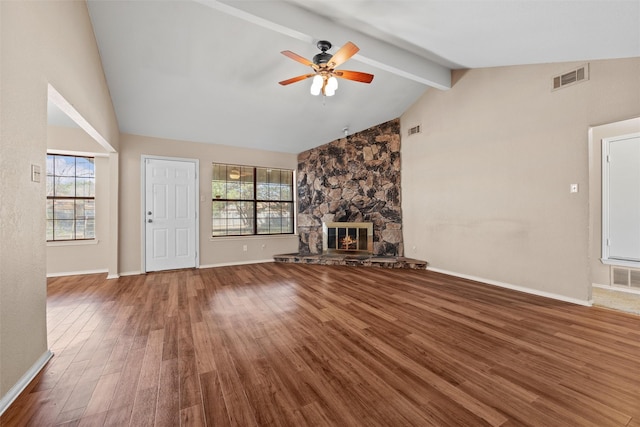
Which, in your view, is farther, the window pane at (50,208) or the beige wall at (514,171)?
the window pane at (50,208)

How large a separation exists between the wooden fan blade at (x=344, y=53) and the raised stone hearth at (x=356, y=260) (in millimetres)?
3461

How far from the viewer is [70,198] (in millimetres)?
4660

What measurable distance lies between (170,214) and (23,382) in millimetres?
3635

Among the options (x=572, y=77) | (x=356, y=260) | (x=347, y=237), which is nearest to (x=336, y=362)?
(x=356, y=260)

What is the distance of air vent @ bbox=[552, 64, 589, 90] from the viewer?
2.86 meters

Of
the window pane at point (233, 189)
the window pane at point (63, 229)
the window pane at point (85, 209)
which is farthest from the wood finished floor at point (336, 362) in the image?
the window pane at point (233, 189)

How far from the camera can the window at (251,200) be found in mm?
5500

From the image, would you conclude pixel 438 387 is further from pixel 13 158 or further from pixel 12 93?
pixel 12 93

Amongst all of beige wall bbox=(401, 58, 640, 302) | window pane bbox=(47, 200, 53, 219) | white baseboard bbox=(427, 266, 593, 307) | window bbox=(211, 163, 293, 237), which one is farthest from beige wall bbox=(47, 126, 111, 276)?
white baseboard bbox=(427, 266, 593, 307)

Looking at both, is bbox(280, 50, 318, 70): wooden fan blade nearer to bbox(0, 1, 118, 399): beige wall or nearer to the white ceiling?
the white ceiling

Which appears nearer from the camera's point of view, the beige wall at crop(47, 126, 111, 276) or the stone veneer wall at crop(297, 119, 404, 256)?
the beige wall at crop(47, 126, 111, 276)

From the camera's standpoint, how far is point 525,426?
1259 mm

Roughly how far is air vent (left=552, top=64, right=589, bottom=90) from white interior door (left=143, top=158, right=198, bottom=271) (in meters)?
5.70

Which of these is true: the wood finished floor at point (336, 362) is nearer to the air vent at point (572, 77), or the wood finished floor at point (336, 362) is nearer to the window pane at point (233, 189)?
the air vent at point (572, 77)
